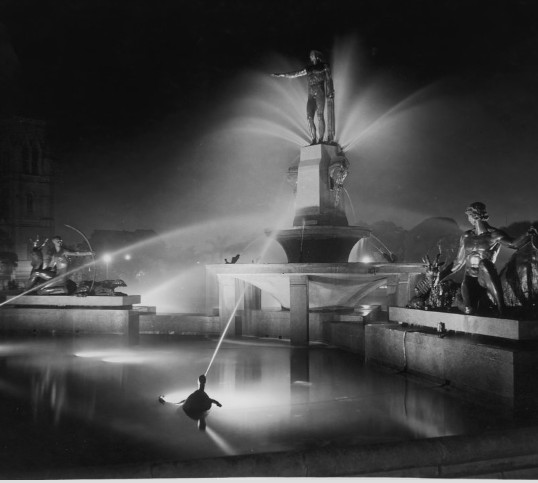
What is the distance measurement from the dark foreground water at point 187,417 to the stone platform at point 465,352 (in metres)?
0.30

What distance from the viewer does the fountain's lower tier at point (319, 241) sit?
1575 centimetres

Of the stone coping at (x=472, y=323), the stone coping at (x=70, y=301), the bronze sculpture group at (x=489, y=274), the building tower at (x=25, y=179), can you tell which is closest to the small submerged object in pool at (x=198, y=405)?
the stone coping at (x=472, y=323)

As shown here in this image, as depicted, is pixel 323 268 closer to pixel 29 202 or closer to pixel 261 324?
pixel 261 324

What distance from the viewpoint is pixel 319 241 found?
52.2ft

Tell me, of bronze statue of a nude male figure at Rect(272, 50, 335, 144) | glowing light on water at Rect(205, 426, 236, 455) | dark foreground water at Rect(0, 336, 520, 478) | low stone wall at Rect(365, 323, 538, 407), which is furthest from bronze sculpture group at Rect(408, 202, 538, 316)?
bronze statue of a nude male figure at Rect(272, 50, 335, 144)

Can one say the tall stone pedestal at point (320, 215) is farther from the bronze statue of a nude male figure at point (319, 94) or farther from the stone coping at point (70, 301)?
the stone coping at point (70, 301)

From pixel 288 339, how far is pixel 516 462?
358 inches

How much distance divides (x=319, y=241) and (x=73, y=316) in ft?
21.8

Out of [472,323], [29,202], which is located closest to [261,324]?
[472,323]

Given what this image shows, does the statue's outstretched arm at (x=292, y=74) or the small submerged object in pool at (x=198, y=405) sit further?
the statue's outstretched arm at (x=292, y=74)

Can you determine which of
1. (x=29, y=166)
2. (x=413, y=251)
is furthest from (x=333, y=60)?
(x=29, y=166)

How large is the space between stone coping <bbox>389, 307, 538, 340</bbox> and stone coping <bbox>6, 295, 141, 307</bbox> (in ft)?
23.8

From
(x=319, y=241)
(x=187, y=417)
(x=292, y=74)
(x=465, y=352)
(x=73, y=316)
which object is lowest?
(x=187, y=417)

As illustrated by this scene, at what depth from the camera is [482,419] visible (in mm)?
6445
